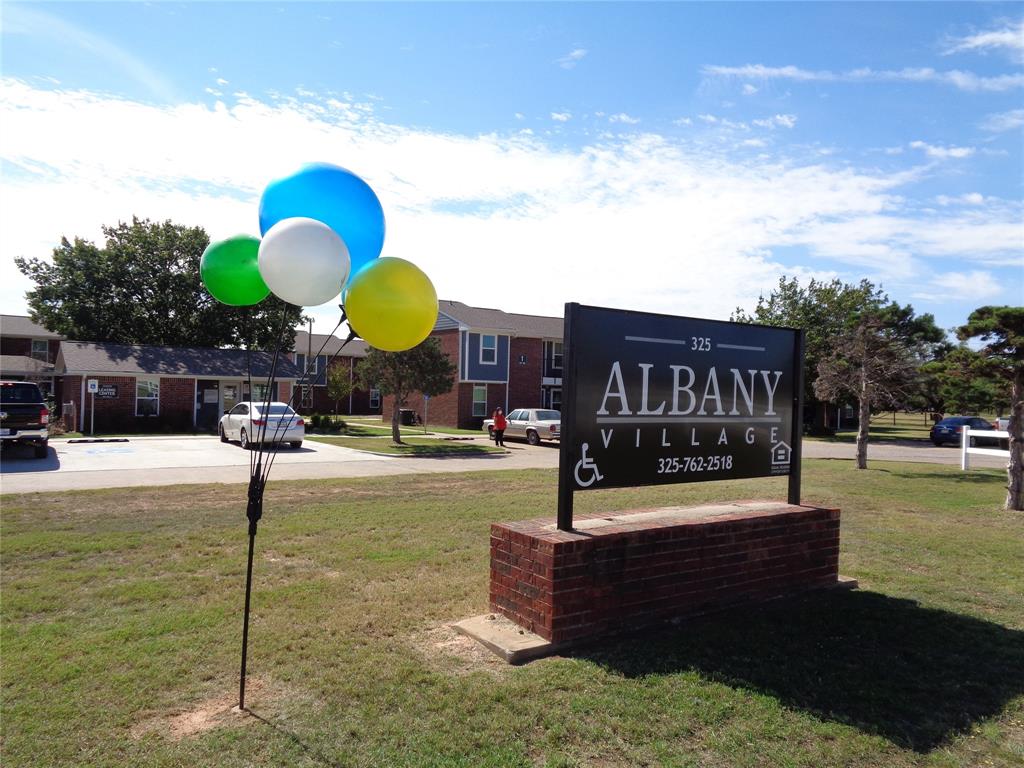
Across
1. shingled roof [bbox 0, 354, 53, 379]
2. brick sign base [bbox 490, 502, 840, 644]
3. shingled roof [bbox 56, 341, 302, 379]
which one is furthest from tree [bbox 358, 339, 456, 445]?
shingled roof [bbox 0, 354, 53, 379]

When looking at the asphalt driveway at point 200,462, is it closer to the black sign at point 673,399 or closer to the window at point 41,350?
the black sign at point 673,399

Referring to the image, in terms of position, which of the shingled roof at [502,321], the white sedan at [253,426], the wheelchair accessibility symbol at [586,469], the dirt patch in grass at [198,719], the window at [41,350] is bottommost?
the dirt patch in grass at [198,719]

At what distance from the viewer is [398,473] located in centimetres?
1602

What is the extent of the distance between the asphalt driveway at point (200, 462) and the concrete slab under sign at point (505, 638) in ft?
32.4

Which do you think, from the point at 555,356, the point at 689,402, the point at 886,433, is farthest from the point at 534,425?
the point at 886,433

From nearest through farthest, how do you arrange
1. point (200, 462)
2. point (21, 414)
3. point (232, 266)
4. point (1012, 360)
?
point (232, 266) → point (1012, 360) → point (21, 414) → point (200, 462)

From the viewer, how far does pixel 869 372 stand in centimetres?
1959

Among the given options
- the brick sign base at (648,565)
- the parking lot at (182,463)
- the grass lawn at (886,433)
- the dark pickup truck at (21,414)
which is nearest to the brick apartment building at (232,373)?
the parking lot at (182,463)

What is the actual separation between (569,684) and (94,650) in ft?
10.2

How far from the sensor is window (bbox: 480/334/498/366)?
117 ft

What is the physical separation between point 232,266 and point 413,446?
756 inches

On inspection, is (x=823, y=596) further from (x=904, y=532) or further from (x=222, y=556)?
(x=222, y=556)

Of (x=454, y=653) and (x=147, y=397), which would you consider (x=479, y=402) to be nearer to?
(x=147, y=397)

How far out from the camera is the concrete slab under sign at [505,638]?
4629mm
